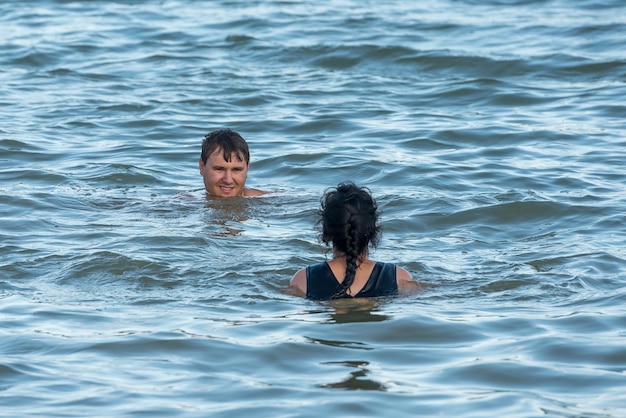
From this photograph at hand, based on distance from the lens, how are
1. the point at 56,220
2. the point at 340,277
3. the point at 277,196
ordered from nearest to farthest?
the point at 340,277
the point at 56,220
the point at 277,196

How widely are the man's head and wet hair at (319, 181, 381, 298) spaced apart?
9.46ft

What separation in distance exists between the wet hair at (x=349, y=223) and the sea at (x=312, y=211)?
0.83 feet

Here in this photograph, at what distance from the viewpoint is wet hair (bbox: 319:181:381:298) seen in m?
6.85

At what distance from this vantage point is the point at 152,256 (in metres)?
8.16

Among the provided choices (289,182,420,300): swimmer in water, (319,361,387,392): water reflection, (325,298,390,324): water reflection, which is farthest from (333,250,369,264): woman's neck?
(319,361,387,392): water reflection

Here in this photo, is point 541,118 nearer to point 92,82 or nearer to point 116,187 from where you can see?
point 116,187

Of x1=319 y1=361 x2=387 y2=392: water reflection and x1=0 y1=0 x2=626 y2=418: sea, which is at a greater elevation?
x1=0 y1=0 x2=626 y2=418: sea

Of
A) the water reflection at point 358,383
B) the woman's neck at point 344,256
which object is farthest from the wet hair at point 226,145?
the water reflection at point 358,383

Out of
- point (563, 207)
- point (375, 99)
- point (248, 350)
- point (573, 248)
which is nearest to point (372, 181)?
point (563, 207)

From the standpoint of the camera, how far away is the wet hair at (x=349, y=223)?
6.85m

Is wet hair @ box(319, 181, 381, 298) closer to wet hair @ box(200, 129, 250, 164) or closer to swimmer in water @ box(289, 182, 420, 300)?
swimmer in water @ box(289, 182, 420, 300)

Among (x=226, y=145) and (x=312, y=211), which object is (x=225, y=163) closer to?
(x=226, y=145)

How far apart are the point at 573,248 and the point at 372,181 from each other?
8.61 ft

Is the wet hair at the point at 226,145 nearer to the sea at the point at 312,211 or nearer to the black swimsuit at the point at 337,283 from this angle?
the sea at the point at 312,211
